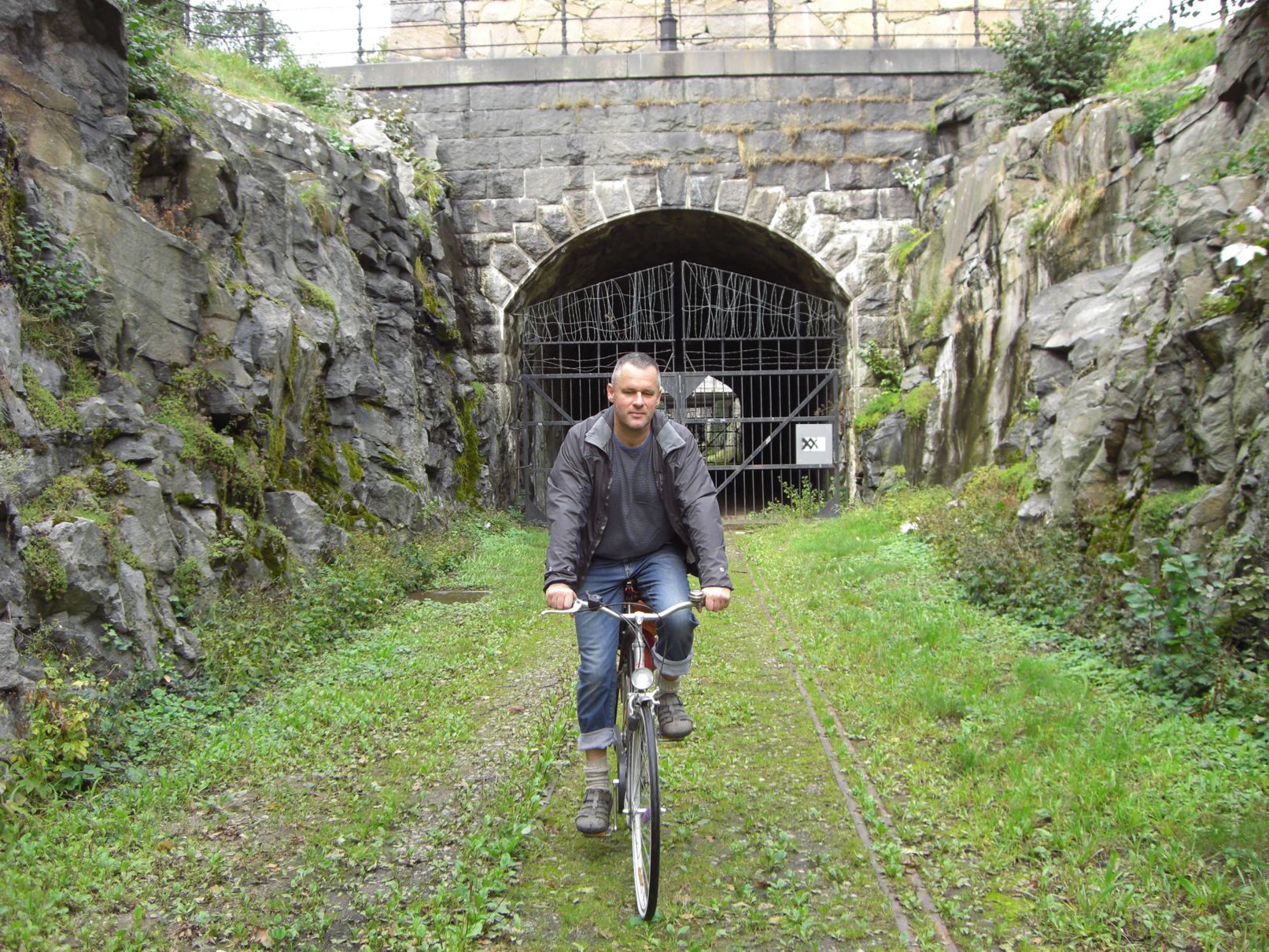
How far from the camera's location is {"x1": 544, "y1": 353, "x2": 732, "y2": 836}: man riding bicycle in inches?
149

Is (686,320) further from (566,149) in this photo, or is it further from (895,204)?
(895,204)

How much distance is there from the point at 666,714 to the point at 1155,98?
25.6 ft

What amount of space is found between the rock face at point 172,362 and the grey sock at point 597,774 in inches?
89.8

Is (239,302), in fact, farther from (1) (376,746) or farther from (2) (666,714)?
(2) (666,714)

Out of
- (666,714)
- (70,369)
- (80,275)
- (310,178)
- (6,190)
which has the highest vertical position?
(310,178)

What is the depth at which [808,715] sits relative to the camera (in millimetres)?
5531

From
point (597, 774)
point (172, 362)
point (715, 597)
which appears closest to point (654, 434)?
point (715, 597)

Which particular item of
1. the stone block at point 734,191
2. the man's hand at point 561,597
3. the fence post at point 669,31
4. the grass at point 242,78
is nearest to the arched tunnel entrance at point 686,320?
the stone block at point 734,191

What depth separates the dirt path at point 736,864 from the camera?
3295 mm

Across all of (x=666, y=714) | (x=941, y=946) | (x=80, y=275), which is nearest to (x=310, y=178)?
(x=80, y=275)

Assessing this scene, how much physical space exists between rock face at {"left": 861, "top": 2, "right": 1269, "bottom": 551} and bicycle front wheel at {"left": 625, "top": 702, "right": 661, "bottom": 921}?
3169 millimetres

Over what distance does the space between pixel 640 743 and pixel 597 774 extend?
39 cm

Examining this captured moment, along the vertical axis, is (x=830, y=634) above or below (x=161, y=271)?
below

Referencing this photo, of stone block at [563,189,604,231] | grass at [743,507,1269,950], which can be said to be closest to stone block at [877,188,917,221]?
stone block at [563,189,604,231]
